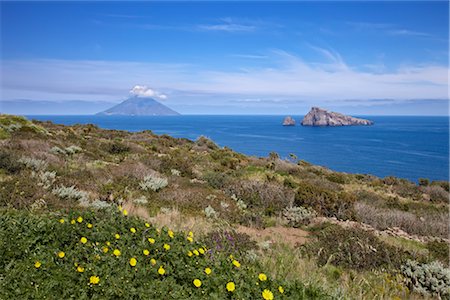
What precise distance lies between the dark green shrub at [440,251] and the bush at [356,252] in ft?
4.19

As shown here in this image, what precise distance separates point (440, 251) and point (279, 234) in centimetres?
380

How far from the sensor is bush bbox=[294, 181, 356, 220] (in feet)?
35.7

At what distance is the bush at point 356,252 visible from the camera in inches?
243

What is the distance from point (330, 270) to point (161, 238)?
11.0 feet

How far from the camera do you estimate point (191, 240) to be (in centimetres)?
418

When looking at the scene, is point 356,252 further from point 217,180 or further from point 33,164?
point 33,164

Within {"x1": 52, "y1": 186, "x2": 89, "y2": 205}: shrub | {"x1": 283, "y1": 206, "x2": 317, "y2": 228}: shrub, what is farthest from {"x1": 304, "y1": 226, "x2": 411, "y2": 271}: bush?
{"x1": 52, "y1": 186, "x2": 89, "y2": 205}: shrub

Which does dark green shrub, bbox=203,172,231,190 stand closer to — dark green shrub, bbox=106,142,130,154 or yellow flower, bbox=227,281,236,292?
dark green shrub, bbox=106,142,130,154

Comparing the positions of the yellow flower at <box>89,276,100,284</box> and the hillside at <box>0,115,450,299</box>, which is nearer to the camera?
the yellow flower at <box>89,276,100,284</box>

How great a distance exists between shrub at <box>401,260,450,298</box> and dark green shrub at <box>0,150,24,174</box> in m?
10.6

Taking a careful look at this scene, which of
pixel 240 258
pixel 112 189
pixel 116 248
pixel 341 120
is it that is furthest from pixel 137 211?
pixel 341 120

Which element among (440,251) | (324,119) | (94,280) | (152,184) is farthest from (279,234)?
(324,119)

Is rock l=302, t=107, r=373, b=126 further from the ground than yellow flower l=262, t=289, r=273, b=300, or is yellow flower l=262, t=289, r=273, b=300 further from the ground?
rock l=302, t=107, r=373, b=126

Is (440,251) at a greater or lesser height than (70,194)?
lesser
